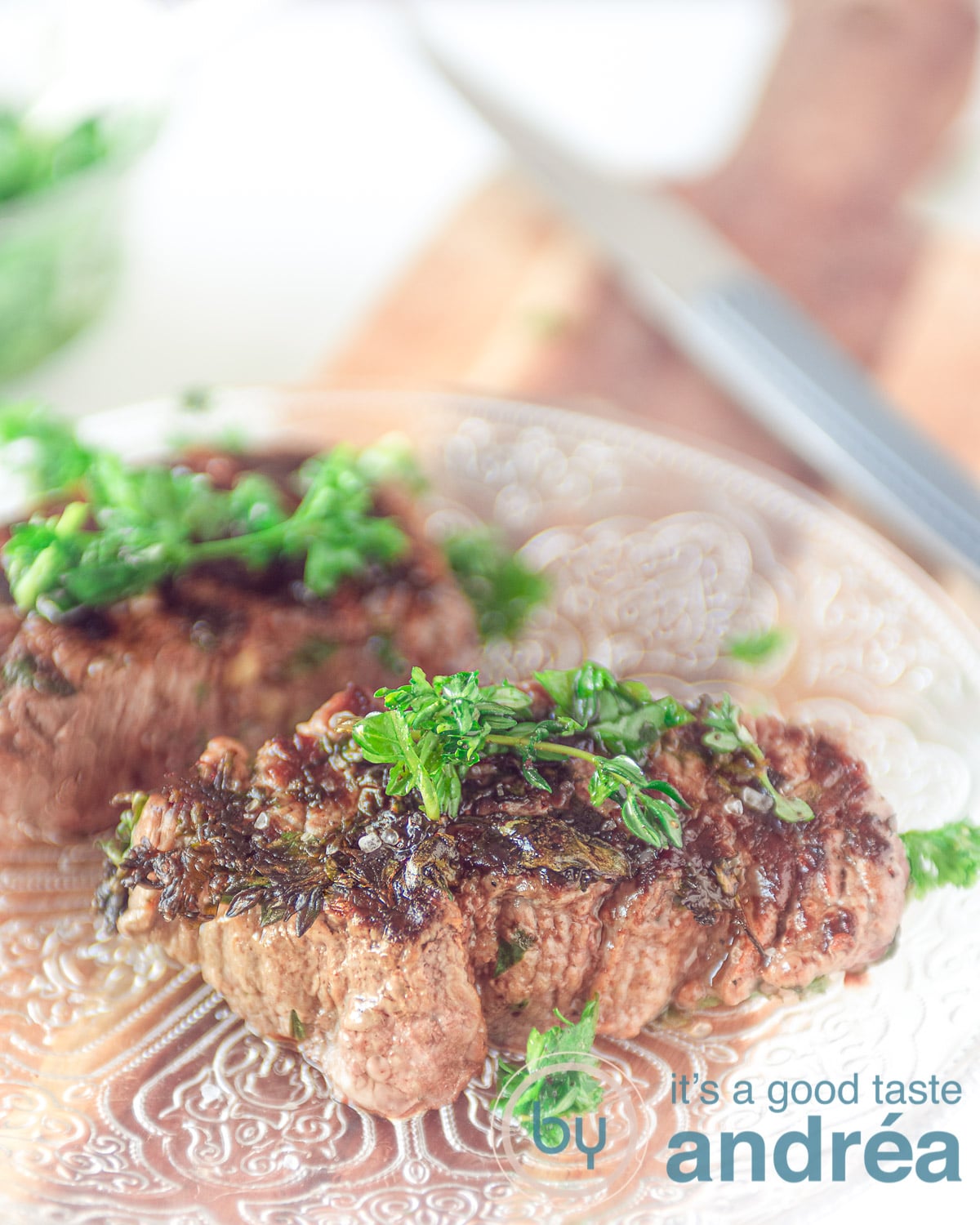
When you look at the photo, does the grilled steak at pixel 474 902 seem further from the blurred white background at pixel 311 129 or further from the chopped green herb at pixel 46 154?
the chopped green herb at pixel 46 154

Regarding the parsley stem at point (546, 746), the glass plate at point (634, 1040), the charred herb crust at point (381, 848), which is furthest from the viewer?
the parsley stem at point (546, 746)

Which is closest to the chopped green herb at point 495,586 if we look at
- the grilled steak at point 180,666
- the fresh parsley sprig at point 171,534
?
the grilled steak at point 180,666

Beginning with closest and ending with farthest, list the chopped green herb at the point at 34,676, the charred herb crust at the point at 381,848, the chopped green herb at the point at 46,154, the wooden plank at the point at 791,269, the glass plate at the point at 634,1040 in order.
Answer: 1. the glass plate at the point at 634,1040
2. the charred herb crust at the point at 381,848
3. the chopped green herb at the point at 34,676
4. the chopped green herb at the point at 46,154
5. the wooden plank at the point at 791,269

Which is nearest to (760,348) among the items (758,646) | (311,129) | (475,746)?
(758,646)

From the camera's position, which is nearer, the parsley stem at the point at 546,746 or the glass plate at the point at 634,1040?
the glass plate at the point at 634,1040

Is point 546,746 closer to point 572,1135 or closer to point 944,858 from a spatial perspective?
point 572,1135

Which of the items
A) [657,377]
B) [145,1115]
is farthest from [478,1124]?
[657,377]
